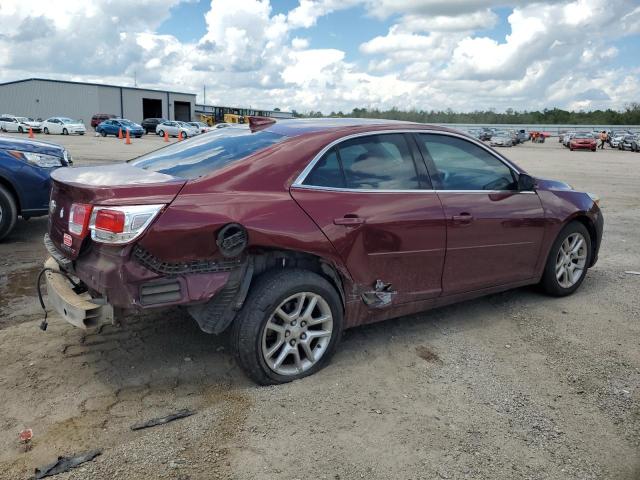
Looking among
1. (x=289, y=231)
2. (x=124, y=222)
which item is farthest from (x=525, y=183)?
(x=124, y=222)

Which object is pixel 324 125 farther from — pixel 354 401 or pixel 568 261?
pixel 568 261

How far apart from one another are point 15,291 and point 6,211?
1820mm

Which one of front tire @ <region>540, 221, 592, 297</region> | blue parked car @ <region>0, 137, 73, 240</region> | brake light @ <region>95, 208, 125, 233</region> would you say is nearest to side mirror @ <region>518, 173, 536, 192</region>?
front tire @ <region>540, 221, 592, 297</region>

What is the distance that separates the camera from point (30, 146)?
22.1 feet

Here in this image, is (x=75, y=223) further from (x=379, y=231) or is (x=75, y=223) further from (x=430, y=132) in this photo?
(x=430, y=132)

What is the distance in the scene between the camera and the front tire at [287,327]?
3.24m

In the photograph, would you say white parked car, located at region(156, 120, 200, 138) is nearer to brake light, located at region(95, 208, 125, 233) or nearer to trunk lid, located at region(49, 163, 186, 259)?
trunk lid, located at region(49, 163, 186, 259)

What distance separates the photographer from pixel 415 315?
15.4 feet

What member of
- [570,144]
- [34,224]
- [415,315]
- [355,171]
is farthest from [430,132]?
[570,144]

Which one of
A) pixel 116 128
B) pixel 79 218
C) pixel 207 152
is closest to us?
pixel 79 218

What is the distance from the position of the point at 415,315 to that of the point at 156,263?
248 centimetres

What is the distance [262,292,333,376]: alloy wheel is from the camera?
133 inches

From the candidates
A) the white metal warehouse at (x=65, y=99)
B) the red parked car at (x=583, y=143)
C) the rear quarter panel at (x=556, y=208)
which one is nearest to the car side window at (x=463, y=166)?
the rear quarter panel at (x=556, y=208)

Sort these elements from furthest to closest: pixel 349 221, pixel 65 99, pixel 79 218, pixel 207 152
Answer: pixel 65 99 < pixel 207 152 < pixel 349 221 < pixel 79 218
